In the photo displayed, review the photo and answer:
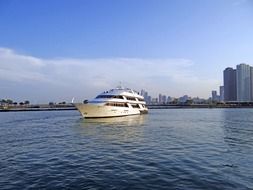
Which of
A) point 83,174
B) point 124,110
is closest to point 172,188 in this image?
point 83,174

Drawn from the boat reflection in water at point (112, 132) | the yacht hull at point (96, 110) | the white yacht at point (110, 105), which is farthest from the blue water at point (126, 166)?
the white yacht at point (110, 105)

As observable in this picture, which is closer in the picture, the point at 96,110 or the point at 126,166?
the point at 126,166

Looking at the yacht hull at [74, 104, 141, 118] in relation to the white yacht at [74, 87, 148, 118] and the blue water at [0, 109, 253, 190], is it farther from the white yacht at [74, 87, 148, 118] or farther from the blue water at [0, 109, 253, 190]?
the blue water at [0, 109, 253, 190]

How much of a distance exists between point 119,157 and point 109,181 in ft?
20.5

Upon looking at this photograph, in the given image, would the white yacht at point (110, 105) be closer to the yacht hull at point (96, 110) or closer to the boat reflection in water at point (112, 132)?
the yacht hull at point (96, 110)

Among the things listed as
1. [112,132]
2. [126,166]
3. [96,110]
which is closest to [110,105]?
[96,110]

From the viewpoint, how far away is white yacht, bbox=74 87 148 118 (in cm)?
6226

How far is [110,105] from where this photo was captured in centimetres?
6544

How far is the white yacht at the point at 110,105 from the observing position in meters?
62.3

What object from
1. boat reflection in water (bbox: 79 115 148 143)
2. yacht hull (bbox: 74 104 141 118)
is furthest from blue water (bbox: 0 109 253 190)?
yacht hull (bbox: 74 104 141 118)

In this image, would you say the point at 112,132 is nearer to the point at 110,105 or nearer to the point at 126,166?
the point at 126,166

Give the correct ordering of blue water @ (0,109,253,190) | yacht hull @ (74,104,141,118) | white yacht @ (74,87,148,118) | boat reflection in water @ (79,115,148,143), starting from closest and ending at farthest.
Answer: blue water @ (0,109,253,190) < boat reflection in water @ (79,115,148,143) < yacht hull @ (74,104,141,118) < white yacht @ (74,87,148,118)

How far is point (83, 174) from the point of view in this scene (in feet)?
51.6

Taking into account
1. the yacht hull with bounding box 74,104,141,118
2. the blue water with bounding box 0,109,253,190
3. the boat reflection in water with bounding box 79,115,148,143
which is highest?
the yacht hull with bounding box 74,104,141,118
